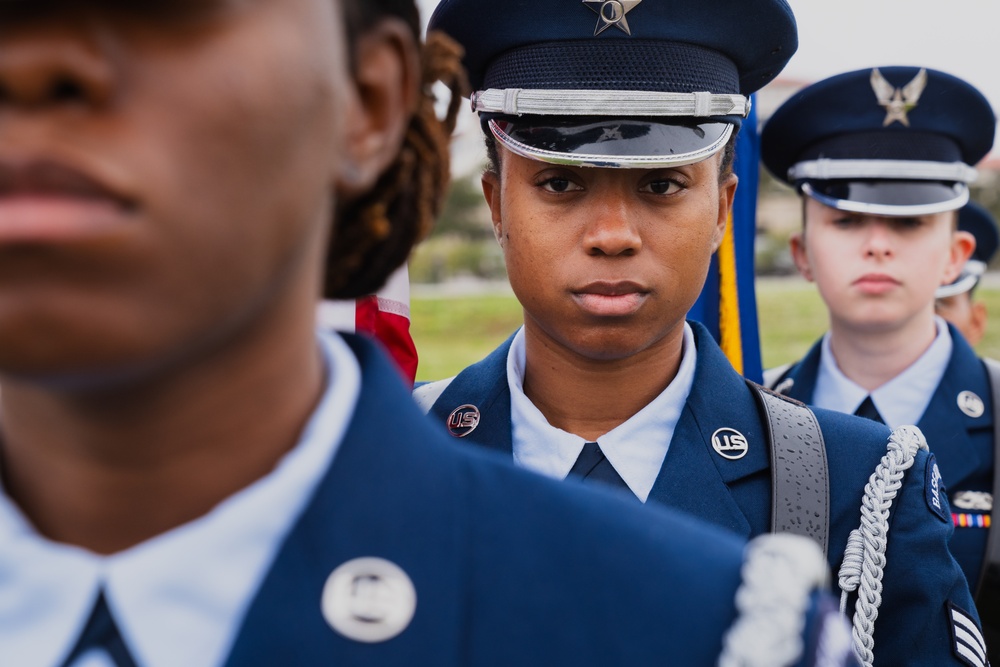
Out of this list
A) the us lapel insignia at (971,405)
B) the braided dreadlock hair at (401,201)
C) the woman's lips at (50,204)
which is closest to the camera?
the woman's lips at (50,204)

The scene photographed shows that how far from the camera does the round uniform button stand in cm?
127

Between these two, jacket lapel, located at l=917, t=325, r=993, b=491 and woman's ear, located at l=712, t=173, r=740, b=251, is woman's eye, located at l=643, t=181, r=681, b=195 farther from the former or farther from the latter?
jacket lapel, located at l=917, t=325, r=993, b=491

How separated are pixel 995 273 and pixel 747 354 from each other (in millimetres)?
24442

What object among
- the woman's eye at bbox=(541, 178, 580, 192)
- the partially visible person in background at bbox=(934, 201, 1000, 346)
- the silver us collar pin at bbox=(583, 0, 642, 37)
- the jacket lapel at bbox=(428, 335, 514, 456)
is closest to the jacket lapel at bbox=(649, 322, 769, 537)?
the jacket lapel at bbox=(428, 335, 514, 456)

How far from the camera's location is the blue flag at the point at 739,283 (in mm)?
3875

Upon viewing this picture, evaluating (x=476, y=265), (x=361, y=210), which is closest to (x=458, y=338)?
(x=476, y=265)

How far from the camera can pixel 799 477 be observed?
8.52 feet

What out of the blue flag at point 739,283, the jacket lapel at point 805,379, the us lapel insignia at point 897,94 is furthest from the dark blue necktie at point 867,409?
the us lapel insignia at point 897,94

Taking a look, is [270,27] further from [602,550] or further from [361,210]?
[602,550]

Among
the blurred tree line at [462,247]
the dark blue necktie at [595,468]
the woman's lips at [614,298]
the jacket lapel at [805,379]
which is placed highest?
the woman's lips at [614,298]

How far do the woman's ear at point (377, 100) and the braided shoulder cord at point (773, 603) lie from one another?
0.64 metres

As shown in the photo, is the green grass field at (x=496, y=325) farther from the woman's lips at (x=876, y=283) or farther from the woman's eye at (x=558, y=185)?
the woman's eye at (x=558, y=185)

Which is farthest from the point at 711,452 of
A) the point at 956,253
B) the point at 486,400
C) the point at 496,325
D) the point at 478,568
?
the point at 496,325

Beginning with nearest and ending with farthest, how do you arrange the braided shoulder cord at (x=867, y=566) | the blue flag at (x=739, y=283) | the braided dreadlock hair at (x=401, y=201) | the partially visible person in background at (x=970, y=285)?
the braided dreadlock hair at (x=401, y=201)
the braided shoulder cord at (x=867, y=566)
the blue flag at (x=739, y=283)
the partially visible person in background at (x=970, y=285)
